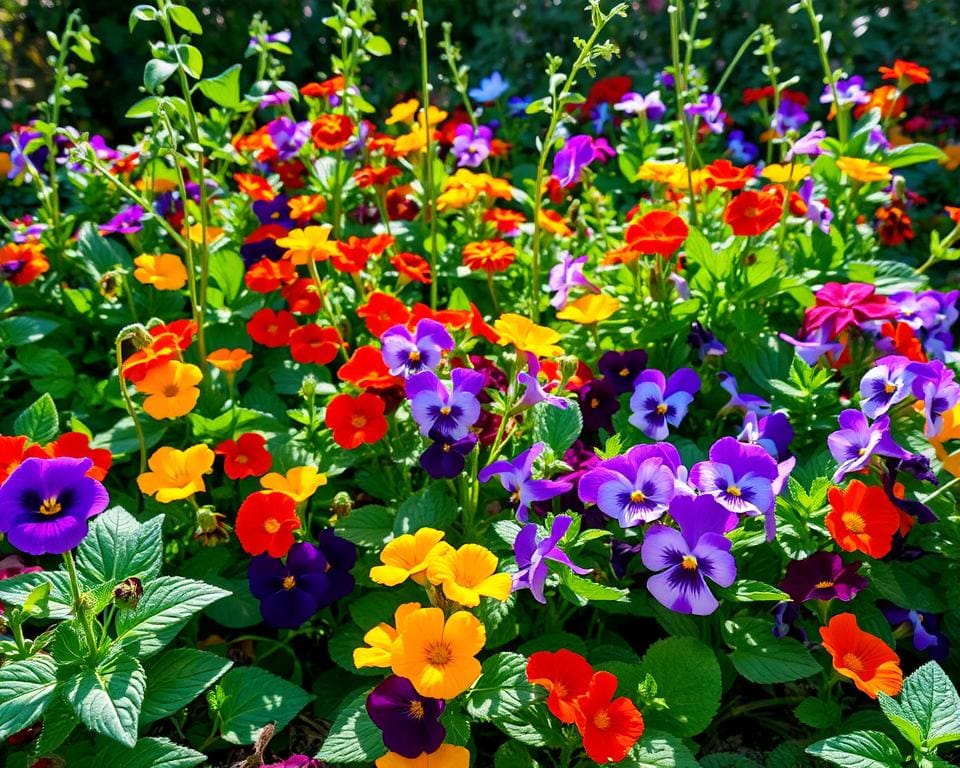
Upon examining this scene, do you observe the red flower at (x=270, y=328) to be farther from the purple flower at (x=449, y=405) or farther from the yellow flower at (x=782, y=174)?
the yellow flower at (x=782, y=174)

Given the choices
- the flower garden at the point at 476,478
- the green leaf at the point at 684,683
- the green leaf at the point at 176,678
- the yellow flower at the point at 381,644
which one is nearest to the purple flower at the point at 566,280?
the flower garden at the point at 476,478

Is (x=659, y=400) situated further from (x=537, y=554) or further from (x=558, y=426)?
(x=537, y=554)

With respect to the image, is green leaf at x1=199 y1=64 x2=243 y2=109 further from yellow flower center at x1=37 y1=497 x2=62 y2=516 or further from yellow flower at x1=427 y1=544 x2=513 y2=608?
yellow flower at x1=427 y1=544 x2=513 y2=608

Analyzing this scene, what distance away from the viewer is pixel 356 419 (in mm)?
1820

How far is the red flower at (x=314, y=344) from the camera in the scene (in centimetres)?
210

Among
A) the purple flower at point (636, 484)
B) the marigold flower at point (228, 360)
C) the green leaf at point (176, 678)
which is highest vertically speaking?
the purple flower at point (636, 484)

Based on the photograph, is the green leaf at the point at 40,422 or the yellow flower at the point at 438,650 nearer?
the yellow flower at the point at 438,650

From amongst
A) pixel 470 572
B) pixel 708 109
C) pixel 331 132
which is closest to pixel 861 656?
pixel 470 572

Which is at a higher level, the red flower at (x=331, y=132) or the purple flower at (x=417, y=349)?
the red flower at (x=331, y=132)

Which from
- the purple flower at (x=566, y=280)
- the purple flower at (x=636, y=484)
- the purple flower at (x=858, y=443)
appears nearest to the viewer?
the purple flower at (x=636, y=484)

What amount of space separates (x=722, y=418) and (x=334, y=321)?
3.19 feet

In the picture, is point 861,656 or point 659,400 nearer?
point 861,656

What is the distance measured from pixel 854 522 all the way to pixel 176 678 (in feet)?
4.03

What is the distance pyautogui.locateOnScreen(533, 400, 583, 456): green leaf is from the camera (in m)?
1.80
